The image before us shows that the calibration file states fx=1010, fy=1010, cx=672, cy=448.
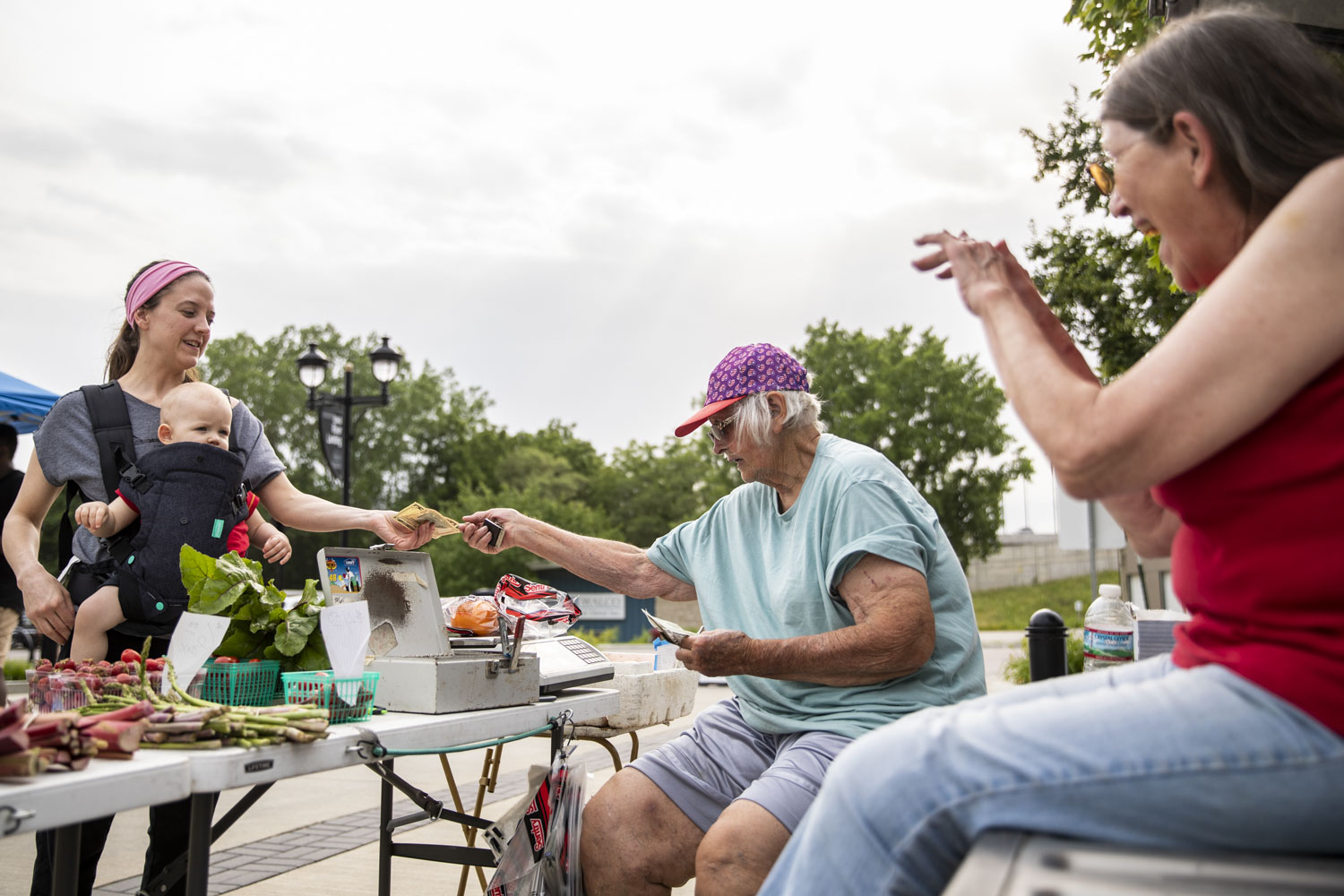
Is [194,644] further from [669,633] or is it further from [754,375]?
[754,375]

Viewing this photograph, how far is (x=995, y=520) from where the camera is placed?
33.7m

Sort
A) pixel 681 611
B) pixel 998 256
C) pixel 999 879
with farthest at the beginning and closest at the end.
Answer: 1. pixel 681 611
2. pixel 998 256
3. pixel 999 879

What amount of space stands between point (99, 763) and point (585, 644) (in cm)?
168

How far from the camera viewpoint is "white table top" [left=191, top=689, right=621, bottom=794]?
1628 mm

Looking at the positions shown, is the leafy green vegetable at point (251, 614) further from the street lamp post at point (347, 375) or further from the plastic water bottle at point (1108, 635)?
the street lamp post at point (347, 375)

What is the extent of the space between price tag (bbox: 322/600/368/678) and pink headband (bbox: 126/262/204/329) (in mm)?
1234

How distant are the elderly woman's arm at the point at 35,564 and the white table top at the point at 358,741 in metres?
0.92

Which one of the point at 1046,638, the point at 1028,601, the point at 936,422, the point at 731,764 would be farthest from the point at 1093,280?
the point at 1028,601

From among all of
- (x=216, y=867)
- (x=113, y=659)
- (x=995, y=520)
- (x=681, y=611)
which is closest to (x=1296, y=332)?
(x=113, y=659)

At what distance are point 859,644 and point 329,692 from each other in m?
1.14

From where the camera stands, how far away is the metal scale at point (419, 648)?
2229mm

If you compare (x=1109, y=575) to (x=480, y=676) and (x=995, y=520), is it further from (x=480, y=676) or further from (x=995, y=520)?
(x=480, y=676)

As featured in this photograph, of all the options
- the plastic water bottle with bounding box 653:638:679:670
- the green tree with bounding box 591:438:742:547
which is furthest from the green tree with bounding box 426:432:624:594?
the plastic water bottle with bounding box 653:638:679:670

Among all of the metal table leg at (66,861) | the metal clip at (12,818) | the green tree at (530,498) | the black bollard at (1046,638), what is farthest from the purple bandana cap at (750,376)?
the green tree at (530,498)
